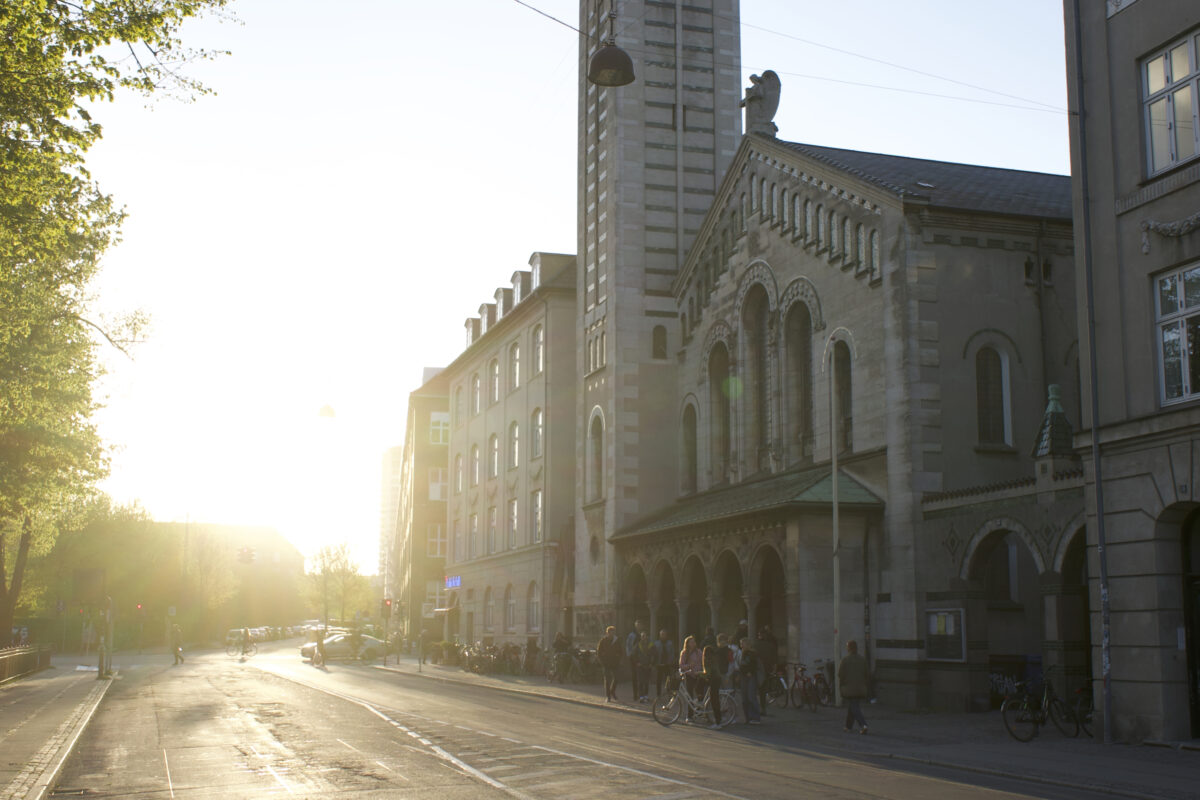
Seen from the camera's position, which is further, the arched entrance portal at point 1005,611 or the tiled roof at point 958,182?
the tiled roof at point 958,182

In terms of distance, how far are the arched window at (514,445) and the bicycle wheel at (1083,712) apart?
3584 centimetres

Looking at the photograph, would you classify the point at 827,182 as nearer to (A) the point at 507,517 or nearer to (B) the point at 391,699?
(B) the point at 391,699

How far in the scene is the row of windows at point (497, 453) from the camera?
52.1 m

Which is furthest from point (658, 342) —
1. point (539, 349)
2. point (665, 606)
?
point (539, 349)

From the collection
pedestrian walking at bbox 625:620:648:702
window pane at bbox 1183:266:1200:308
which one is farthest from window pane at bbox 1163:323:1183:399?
pedestrian walking at bbox 625:620:648:702

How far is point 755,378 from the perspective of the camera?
114 feet

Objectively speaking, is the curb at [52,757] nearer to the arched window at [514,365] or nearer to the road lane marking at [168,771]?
the road lane marking at [168,771]

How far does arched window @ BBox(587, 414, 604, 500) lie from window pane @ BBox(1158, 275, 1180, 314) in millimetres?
26076

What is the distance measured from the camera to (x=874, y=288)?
27969 millimetres

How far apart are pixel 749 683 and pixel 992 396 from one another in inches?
352

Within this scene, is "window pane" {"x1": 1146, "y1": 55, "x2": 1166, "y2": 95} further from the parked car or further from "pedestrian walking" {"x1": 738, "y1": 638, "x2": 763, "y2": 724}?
the parked car

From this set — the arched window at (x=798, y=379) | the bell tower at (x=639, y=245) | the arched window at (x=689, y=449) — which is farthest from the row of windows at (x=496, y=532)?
the arched window at (x=798, y=379)

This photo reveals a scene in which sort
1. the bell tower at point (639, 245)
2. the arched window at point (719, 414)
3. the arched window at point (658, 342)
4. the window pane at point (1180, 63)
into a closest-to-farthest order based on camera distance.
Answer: the window pane at point (1180, 63) < the arched window at point (719, 414) < the bell tower at point (639, 245) < the arched window at point (658, 342)

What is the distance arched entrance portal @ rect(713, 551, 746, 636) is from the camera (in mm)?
32062
